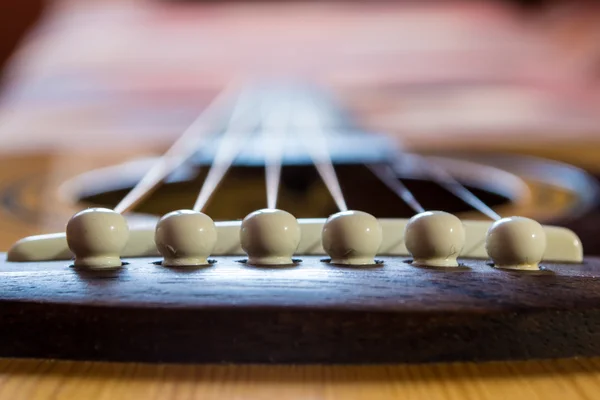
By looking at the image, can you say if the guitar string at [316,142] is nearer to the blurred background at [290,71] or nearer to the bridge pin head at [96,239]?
the blurred background at [290,71]

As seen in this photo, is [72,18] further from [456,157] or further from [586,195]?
[586,195]

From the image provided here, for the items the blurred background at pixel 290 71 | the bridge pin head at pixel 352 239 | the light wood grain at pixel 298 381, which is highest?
the blurred background at pixel 290 71

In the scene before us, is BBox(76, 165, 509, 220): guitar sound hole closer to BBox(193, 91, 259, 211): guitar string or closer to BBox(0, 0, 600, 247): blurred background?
BBox(193, 91, 259, 211): guitar string

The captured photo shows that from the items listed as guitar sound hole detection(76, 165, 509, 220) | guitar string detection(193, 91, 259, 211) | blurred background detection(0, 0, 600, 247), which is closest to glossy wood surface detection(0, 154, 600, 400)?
blurred background detection(0, 0, 600, 247)

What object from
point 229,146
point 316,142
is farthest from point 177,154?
point 316,142

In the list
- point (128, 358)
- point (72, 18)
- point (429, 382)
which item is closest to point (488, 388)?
point (429, 382)

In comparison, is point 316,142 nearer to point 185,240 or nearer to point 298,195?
point 298,195

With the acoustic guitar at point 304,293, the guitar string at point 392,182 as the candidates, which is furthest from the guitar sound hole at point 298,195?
the acoustic guitar at point 304,293
